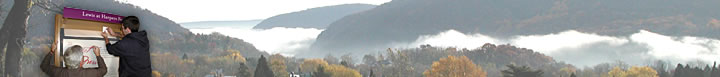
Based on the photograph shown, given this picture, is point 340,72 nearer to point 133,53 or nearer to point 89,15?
point 89,15

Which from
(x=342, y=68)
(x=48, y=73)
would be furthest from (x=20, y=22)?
(x=342, y=68)

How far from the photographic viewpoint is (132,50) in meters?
4.64

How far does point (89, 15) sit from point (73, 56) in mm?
357

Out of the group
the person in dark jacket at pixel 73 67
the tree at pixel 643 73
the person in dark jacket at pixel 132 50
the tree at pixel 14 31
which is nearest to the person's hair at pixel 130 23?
the person in dark jacket at pixel 132 50

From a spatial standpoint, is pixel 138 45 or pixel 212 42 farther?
pixel 212 42

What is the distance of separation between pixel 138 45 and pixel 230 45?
462 ft

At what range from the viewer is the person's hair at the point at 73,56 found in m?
4.86

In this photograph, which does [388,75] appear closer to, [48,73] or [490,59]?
[490,59]

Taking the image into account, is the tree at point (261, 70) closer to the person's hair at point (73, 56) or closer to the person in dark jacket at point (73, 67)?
the person in dark jacket at point (73, 67)

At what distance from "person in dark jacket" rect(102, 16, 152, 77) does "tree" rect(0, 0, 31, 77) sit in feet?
10.7

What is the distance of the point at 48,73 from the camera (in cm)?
511

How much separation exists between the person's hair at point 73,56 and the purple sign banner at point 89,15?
0.25 metres

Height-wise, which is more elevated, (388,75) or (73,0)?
(73,0)

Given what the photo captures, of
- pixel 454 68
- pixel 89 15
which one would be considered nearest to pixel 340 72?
pixel 454 68
